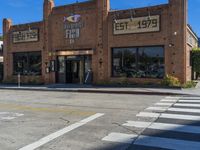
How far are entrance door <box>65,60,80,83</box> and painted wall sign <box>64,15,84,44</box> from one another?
1908 millimetres

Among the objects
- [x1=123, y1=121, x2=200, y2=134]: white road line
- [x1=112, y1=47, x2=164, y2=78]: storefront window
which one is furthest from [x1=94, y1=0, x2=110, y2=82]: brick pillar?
[x1=123, y1=121, x2=200, y2=134]: white road line

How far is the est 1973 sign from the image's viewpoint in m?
22.2

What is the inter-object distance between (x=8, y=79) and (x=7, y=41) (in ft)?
12.8

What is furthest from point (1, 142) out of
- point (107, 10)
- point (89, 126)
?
point (107, 10)

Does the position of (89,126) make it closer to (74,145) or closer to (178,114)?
(74,145)

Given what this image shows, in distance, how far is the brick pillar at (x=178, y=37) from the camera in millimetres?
21281

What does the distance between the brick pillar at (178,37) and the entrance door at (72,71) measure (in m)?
8.53

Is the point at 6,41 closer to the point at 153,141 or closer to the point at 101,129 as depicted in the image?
the point at 101,129

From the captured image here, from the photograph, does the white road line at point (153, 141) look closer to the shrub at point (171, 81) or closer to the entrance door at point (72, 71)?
the shrub at point (171, 81)

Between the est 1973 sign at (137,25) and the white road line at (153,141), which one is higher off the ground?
the est 1973 sign at (137,25)

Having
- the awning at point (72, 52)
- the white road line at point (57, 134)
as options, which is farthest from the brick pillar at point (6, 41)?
the white road line at point (57, 134)

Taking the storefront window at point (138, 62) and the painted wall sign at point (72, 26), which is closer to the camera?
the storefront window at point (138, 62)

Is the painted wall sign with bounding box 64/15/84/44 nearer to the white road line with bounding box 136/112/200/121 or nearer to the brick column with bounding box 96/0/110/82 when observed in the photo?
the brick column with bounding box 96/0/110/82

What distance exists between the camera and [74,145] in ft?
21.7
